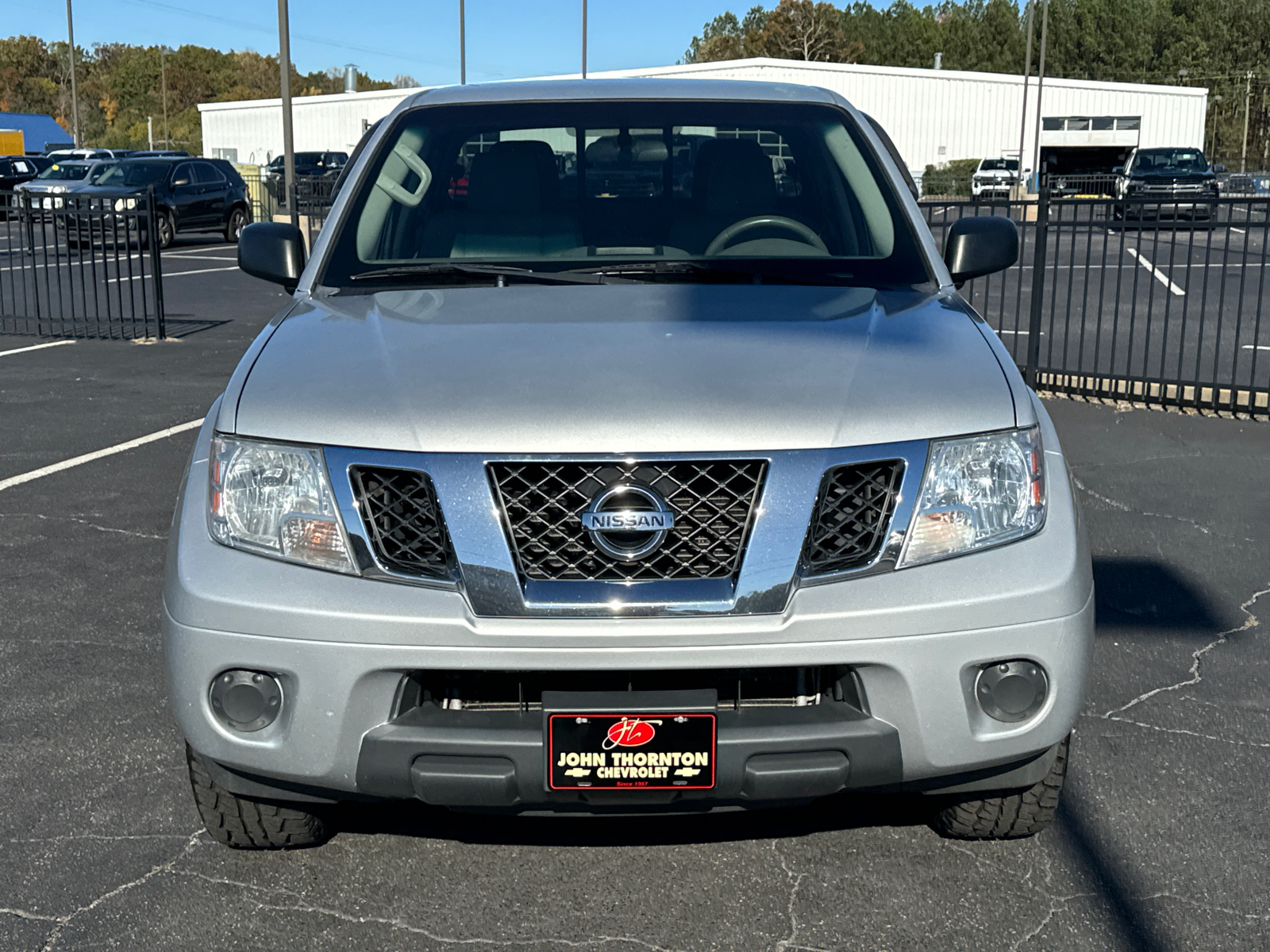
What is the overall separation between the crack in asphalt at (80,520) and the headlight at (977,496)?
4.26 metres

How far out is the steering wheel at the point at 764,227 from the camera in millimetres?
3969

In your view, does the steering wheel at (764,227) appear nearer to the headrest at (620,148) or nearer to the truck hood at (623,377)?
the headrest at (620,148)

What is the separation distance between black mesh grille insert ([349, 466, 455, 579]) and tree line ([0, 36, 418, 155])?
108 metres

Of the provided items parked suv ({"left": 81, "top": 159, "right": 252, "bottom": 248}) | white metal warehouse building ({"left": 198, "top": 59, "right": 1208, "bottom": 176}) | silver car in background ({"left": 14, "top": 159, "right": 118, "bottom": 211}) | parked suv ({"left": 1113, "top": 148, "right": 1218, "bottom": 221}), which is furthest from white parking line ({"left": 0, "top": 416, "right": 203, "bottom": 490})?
white metal warehouse building ({"left": 198, "top": 59, "right": 1208, "bottom": 176})

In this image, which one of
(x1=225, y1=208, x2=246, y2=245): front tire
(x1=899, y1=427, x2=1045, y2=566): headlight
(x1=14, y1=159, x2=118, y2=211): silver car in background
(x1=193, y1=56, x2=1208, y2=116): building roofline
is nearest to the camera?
(x1=899, y1=427, x2=1045, y2=566): headlight

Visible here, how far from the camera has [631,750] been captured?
104 inches

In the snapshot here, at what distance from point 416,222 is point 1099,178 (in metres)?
38.3

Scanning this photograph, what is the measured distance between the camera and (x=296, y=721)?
8.84 ft

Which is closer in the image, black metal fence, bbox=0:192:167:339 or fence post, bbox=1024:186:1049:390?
fence post, bbox=1024:186:1049:390

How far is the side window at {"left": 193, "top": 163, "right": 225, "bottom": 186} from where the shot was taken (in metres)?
27.3

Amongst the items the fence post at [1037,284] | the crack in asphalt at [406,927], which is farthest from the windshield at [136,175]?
the crack in asphalt at [406,927]

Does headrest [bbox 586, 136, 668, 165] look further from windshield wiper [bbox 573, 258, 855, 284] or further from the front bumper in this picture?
the front bumper

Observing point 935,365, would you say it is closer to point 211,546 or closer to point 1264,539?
point 211,546

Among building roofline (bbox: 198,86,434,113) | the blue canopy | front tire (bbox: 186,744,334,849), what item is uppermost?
building roofline (bbox: 198,86,434,113)
